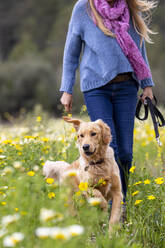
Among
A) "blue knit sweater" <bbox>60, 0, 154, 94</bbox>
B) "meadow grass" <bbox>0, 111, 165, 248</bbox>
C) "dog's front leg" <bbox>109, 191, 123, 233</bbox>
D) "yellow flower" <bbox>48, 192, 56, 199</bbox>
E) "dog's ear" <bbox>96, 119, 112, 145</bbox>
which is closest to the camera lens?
"meadow grass" <bbox>0, 111, 165, 248</bbox>

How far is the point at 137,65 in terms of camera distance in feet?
11.7

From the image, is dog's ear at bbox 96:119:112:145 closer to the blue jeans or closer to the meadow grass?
the blue jeans

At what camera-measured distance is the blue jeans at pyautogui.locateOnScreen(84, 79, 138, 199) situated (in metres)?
3.50

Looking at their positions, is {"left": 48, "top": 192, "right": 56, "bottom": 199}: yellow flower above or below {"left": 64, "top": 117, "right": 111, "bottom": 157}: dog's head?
below

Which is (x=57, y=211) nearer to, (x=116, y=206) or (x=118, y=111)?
(x=116, y=206)

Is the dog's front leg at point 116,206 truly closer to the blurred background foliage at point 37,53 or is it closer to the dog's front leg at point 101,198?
the dog's front leg at point 101,198

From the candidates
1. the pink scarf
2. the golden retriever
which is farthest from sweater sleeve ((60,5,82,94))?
the golden retriever

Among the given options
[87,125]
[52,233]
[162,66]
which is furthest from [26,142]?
[162,66]

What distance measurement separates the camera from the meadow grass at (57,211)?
1491mm

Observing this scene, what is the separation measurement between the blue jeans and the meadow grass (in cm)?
31

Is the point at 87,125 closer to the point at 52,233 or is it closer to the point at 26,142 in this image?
the point at 26,142

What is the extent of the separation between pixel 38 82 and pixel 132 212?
2172cm

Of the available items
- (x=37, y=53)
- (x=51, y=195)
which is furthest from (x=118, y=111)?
(x=37, y=53)

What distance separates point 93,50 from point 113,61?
22 cm
